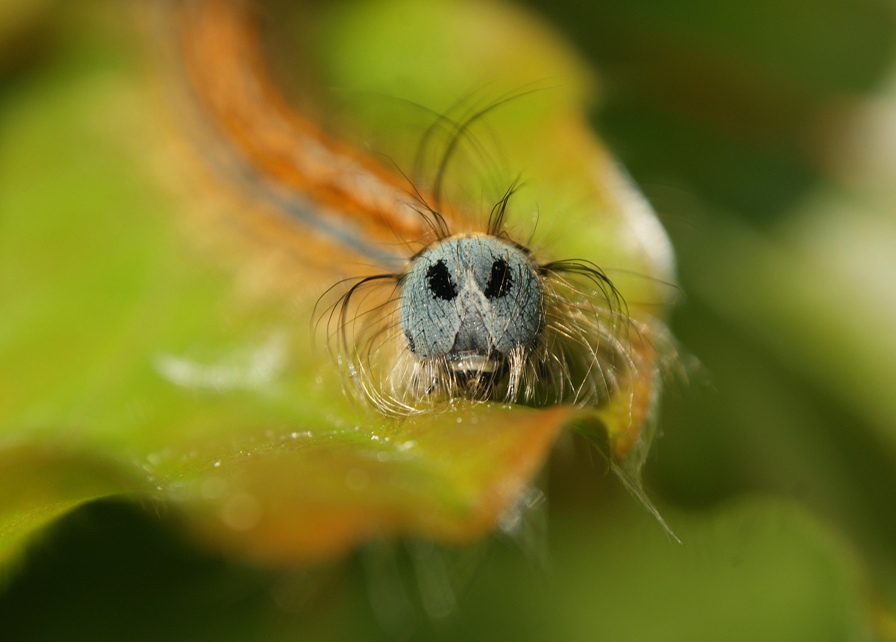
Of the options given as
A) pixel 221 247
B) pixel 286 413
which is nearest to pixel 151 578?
pixel 286 413

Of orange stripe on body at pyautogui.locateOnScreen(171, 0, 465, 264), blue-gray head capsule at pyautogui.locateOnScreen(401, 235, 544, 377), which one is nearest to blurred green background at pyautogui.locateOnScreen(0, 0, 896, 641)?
blue-gray head capsule at pyautogui.locateOnScreen(401, 235, 544, 377)

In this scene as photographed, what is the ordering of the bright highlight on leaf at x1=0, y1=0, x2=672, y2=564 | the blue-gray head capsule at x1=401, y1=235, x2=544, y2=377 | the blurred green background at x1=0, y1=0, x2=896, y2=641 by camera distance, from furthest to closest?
the blurred green background at x1=0, y1=0, x2=896, y2=641, the blue-gray head capsule at x1=401, y1=235, x2=544, y2=377, the bright highlight on leaf at x1=0, y1=0, x2=672, y2=564

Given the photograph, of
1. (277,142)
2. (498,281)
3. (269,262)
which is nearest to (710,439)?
(498,281)

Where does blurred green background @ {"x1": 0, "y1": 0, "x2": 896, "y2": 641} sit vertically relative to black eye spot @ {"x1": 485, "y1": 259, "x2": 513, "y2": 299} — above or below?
below

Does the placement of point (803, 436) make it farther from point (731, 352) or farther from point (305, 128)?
point (305, 128)

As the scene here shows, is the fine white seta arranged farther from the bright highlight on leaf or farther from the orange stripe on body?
the orange stripe on body

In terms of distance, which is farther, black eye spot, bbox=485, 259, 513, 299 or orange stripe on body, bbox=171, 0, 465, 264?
orange stripe on body, bbox=171, 0, 465, 264

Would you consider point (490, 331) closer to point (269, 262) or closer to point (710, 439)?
point (269, 262)

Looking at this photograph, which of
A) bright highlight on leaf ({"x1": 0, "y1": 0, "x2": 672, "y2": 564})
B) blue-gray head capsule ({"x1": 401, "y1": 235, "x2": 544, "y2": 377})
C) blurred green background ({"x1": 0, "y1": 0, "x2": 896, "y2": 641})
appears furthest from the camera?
blurred green background ({"x1": 0, "y1": 0, "x2": 896, "y2": 641})
